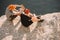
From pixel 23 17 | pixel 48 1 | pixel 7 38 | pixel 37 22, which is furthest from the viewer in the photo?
pixel 48 1

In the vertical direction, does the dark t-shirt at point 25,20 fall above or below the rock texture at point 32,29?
above

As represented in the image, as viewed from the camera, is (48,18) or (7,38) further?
(48,18)

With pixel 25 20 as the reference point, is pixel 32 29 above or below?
below

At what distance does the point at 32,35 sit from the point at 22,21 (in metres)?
0.19

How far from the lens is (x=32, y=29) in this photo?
1.70m

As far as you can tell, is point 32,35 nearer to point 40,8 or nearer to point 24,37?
point 24,37

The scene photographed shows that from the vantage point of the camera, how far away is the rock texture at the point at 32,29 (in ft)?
5.18

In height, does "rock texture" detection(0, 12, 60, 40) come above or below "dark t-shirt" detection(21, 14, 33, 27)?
below

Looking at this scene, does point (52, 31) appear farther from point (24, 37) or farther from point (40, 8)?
point (40, 8)

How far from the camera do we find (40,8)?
103 inches

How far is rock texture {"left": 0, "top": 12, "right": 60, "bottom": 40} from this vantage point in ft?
5.18

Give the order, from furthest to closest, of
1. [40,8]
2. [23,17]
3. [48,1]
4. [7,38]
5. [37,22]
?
[48,1]
[40,8]
[37,22]
[23,17]
[7,38]

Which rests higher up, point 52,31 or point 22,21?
point 22,21

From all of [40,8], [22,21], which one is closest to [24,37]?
[22,21]
